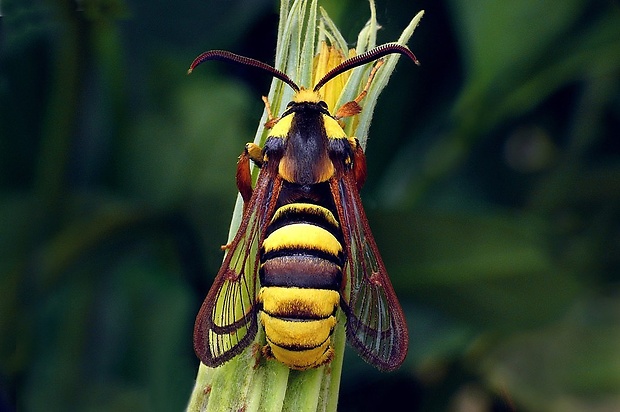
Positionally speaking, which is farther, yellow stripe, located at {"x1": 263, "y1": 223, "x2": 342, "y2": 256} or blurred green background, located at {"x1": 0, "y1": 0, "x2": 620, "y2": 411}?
blurred green background, located at {"x1": 0, "y1": 0, "x2": 620, "y2": 411}

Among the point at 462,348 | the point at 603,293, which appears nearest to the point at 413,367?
the point at 462,348

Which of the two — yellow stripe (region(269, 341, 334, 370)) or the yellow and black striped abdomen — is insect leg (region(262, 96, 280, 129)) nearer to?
the yellow and black striped abdomen

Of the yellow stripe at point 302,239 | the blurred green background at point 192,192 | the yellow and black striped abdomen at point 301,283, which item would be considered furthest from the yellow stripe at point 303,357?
the blurred green background at point 192,192

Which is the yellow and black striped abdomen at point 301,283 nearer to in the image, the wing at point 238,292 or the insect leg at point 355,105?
the wing at point 238,292

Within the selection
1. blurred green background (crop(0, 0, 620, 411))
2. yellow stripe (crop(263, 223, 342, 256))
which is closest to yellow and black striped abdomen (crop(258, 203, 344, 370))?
Answer: yellow stripe (crop(263, 223, 342, 256))

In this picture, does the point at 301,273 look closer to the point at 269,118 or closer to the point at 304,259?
the point at 304,259
